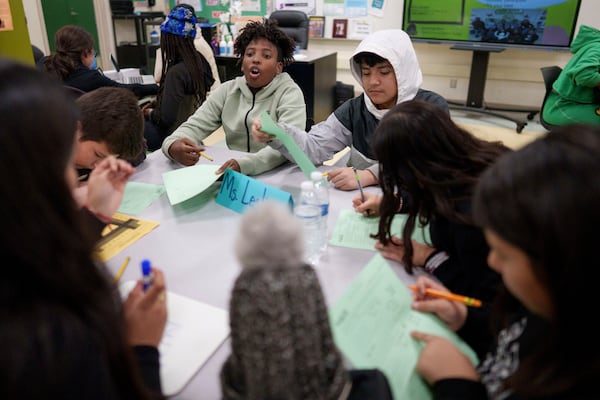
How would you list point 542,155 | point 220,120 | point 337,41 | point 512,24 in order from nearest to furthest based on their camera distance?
point 542,155, point 220,120, point 512,24, point 337,41

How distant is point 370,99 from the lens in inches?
70.3

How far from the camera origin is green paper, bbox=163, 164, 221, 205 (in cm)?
134

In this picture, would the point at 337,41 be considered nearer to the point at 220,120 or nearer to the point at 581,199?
the point at 220,120

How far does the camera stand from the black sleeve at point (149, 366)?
0.66 meters

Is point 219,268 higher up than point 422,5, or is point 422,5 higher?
point 422,5

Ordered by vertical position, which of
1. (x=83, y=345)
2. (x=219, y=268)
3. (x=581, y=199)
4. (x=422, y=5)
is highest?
(x=422, y=5)

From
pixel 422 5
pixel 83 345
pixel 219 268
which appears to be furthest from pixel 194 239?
pixel 422 5

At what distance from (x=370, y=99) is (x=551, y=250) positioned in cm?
133

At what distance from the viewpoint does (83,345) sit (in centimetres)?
50

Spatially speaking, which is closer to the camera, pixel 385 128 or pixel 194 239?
pixel 385 128

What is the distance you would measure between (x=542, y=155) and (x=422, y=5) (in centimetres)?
463

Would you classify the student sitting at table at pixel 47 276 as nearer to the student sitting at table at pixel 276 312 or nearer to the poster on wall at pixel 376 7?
the student sitting at table at pixel 276 312

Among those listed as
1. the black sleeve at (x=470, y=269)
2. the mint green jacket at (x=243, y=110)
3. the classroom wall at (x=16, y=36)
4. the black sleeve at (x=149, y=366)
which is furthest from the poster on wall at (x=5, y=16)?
the black sleeve at (x=470, y=269)

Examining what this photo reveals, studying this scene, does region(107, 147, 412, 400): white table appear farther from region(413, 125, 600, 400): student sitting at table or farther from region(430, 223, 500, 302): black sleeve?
region(413, 125, 600, 400): student sitting at table
